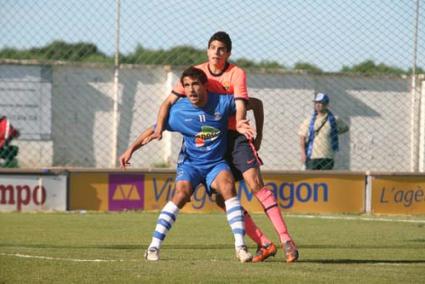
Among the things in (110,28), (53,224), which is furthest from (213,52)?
(110,28)

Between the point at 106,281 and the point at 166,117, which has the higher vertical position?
the point at 166,117

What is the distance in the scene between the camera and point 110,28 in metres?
16.2

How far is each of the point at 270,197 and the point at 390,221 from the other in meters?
5.42

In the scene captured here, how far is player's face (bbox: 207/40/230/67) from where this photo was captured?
30.5 feet

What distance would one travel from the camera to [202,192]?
1579 centimetres

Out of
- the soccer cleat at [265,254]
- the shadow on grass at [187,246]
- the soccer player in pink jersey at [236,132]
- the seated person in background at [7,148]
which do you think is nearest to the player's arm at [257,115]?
the soccer player in pink jersey at [236,132]

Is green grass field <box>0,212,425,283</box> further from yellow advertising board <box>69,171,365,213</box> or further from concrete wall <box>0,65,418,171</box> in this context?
concrete wall <box>0,65,418,171</box>

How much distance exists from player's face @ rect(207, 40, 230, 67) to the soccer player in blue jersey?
0.85 ft

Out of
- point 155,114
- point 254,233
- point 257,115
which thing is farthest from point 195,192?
point 155,114

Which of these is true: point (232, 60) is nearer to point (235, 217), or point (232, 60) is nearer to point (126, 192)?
point (126, 192)

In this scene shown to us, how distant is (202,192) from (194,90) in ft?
22.4

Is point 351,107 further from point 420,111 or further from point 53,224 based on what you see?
point 53,224

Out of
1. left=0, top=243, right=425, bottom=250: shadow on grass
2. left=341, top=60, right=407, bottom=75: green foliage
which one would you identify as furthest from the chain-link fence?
left=0, top=243, right=425, bottom=250: shadow on grass

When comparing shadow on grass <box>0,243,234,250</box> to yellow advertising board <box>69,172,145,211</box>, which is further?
yellow advertising board <box>69,172,145,211</box>
